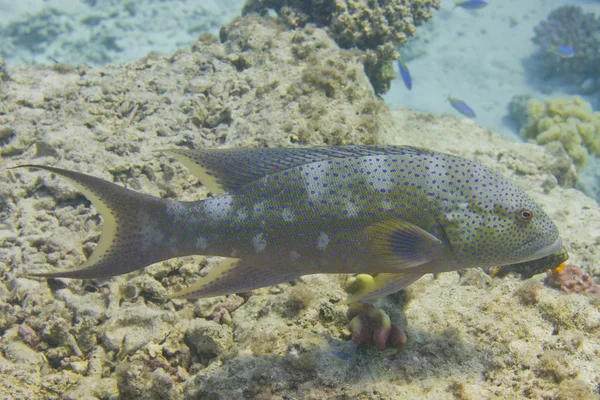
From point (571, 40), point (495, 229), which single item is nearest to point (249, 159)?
point (495, 229)

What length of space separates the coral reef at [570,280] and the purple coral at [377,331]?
1908mm

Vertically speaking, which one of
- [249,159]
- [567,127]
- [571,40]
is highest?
[249,159]

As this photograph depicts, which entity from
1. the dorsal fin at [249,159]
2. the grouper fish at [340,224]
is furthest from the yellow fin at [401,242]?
the dorsal fin at [249,159]

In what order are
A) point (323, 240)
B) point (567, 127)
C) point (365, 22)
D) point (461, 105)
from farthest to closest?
point (567, 127)
point (461, 105)
point (365, 22)
point (323, 240)

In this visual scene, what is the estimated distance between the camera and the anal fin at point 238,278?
2.50 metres

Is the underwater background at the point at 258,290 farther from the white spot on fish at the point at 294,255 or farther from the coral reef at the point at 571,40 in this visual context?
the coral reef at the point at 571,40

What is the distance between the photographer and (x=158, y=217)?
8.00ft

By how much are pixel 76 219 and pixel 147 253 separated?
1.80 m

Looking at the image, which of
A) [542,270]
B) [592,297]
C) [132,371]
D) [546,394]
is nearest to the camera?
[546,394]

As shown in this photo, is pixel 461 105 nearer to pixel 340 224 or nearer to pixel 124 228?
pixel 340 224

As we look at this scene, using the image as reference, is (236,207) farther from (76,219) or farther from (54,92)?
(54,92)

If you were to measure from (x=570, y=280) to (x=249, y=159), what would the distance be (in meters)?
3.13

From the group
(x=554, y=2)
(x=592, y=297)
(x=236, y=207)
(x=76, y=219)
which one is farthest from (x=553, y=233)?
(x=554, y=2)

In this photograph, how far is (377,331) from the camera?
105 inches
